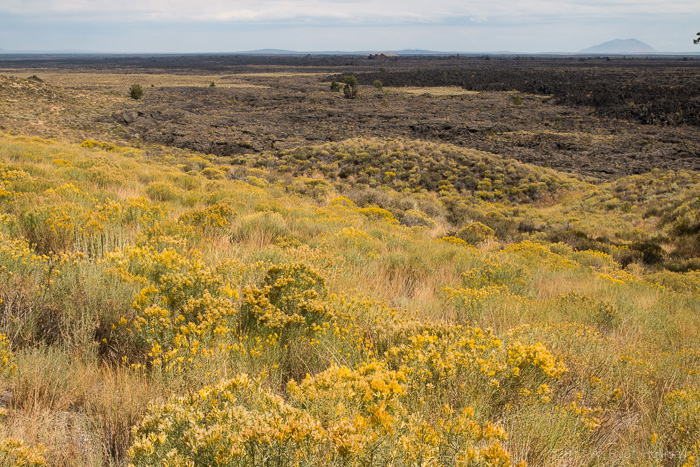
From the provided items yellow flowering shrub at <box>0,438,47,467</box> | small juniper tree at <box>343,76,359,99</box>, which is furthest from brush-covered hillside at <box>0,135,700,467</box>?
small juniper tree at <box>343,76,359,99</box>

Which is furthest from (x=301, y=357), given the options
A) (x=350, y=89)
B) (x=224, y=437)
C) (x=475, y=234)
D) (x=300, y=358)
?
(x=350, y=89)

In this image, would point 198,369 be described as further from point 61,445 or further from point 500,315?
point 500,315

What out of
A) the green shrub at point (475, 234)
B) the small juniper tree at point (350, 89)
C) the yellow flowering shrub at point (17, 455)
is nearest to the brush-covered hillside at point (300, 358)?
the yellow flowering shrub at point (17, 455)

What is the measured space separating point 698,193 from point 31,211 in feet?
81.2

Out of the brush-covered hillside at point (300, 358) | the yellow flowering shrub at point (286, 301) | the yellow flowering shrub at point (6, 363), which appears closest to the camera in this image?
the brush-covered hillside at point (300, 358)

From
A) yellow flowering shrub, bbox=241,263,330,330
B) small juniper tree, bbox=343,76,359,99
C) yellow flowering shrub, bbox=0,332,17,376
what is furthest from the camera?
small juniper tree, bbox=343,76,359,99

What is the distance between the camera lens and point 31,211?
4.50 m

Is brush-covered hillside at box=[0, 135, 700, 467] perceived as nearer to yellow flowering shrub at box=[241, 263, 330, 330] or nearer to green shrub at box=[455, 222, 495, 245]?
yellow flowering shrub at box=[241, 263, 330, 330]


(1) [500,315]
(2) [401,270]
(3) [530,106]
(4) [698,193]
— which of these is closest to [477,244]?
(2) [401,270]

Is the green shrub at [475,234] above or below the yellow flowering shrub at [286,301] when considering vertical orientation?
below

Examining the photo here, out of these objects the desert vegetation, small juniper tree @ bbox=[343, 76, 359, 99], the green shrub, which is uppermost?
small juniper tree @ bbox=[343, 76, 359, 99]

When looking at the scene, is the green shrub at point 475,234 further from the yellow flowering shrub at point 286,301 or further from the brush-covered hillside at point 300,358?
the yellow flowering shrub at point 286,301

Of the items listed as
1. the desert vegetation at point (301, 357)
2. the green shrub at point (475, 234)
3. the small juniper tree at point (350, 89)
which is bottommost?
the green shrub at point (475, 234)

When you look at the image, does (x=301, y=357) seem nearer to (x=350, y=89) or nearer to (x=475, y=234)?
(x=475, y=234)
